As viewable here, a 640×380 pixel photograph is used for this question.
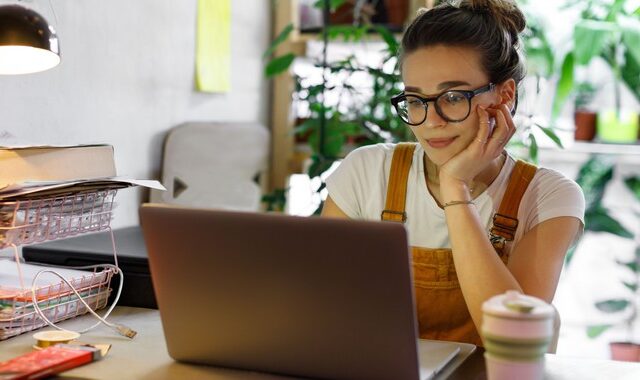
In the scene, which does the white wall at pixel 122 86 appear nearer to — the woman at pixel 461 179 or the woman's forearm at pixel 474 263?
the woman at pixel 461 179

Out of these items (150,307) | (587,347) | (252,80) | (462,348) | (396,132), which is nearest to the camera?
(462,348)

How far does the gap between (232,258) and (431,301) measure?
0.62m

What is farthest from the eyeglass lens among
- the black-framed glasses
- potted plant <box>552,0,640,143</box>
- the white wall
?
potted plant <box>552,0,640,143</box>

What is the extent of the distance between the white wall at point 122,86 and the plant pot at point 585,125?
1.17m

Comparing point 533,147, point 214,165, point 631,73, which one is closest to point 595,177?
point 631,73

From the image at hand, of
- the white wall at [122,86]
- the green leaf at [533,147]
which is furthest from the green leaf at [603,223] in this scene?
the white wall at [122,86]

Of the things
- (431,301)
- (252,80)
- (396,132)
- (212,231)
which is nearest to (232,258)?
(212,231)

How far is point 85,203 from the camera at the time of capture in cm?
146

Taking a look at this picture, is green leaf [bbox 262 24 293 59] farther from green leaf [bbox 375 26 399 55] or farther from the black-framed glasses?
the black-framed glasses

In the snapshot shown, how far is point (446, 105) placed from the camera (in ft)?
5.05

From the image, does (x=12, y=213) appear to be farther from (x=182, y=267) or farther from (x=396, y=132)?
(x=396, y=132)

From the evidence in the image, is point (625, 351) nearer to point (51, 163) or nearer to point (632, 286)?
point (632, 286)

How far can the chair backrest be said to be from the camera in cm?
220

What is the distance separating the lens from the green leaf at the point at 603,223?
2850mm
